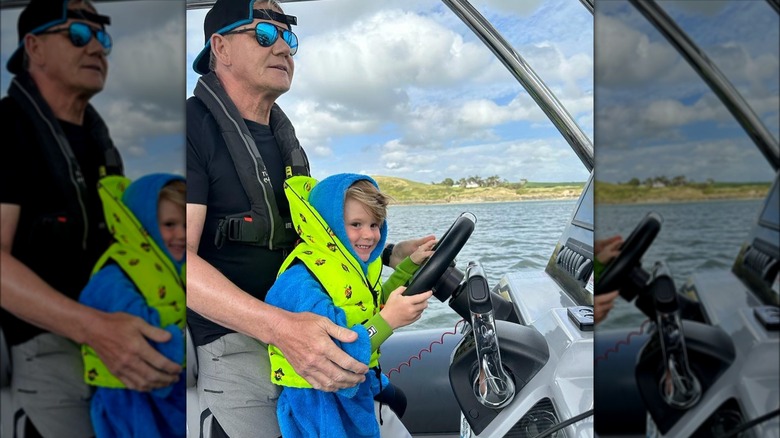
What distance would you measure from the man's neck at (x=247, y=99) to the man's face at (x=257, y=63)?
13mm

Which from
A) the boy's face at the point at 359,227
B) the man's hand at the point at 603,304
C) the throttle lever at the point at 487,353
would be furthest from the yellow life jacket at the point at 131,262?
the boy's face at the point at 359,227

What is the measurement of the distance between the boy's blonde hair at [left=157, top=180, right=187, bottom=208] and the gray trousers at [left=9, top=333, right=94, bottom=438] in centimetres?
10

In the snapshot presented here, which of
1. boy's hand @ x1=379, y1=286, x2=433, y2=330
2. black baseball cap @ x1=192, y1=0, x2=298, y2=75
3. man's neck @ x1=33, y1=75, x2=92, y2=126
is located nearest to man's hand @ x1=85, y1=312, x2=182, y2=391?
man's neck @ x1=33, y1=75, x2=92, y2=126

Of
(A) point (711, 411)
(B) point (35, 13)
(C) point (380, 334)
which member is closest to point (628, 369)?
(A) point (711, 411)

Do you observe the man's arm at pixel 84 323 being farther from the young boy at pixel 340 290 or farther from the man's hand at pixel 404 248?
the man's hand at pixel 404 248

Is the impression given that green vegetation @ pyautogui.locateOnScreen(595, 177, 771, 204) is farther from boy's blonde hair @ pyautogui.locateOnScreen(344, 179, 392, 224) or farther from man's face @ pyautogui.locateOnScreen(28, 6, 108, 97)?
boy's blonde hair @ pyautogui.locateOnScreen(344, 179, 392, 224)

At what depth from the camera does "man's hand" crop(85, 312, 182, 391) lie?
15.1 inches

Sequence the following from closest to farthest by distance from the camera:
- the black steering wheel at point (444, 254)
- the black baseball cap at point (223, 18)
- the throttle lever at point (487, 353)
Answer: the throttle lever at point (487, 353) → the black steering wheel at point (444, 254) → the black baseball cap at point (223, 18)

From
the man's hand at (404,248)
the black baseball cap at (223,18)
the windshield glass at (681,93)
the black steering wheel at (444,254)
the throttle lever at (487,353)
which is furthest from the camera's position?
the man's hand at (404,248)

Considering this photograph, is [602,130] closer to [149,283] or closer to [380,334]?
[149,283]

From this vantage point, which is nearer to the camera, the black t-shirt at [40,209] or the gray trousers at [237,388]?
the black t-shirt at [40,209]

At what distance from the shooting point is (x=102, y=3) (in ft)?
1.24

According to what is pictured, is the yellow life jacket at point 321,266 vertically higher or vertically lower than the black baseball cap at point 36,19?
higher

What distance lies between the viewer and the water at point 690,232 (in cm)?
34
